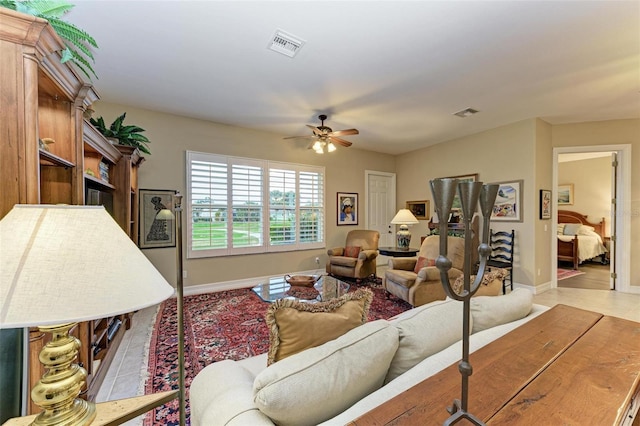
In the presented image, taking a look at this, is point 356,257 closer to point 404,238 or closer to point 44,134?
point 404,238

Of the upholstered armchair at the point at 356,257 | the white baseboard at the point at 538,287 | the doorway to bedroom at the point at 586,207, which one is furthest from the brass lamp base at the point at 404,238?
the doorway to bedroom at the point at 586,207

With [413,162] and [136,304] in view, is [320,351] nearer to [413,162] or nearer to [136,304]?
[136,304]

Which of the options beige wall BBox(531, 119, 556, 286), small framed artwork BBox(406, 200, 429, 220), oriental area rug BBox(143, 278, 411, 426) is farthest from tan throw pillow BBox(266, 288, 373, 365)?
small framed artwork BBox(406, 200, 429, 220)

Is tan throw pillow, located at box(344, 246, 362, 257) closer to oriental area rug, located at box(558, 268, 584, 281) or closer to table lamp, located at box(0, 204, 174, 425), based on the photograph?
oriental area rug, located at box(558, 268, 584, 281)

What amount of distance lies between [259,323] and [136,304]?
257cm

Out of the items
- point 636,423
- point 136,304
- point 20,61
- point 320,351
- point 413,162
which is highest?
point 413,162

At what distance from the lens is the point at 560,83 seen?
Answer: 306cm

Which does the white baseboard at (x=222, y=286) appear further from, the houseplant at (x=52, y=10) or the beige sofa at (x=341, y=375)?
the houseplant at (x=52, y=10)

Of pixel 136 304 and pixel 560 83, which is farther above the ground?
pixel 560 83

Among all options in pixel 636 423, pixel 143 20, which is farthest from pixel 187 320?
pixel 636 423

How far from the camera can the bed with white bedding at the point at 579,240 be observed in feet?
19.5

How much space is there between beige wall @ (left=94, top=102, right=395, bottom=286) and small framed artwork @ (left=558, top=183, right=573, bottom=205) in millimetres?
6323

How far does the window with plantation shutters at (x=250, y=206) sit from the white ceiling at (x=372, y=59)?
88cm

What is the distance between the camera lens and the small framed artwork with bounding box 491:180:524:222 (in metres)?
4.36
